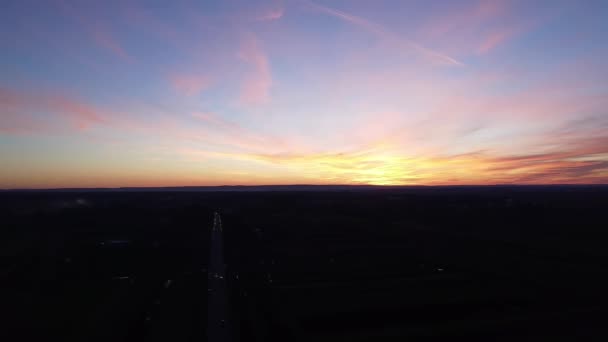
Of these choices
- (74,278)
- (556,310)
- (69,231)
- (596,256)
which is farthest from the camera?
(69,231)

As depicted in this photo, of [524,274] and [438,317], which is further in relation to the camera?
[524,274]

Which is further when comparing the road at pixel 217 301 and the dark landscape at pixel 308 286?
the dark landscape at pixel 308 286

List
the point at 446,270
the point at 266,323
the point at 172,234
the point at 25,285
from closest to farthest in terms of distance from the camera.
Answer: the point at 266,323, the point at 25,285, the point at 446,270, the point at 172,234

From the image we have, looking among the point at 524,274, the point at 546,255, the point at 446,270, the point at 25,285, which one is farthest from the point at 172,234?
the point at 546,255

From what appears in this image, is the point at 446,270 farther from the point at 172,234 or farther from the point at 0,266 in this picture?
the point at 0,266

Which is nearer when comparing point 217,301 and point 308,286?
point 217,301

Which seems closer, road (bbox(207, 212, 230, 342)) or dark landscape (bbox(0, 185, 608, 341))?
road (bbox(207, 212, 230, 342))

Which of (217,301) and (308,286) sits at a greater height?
(217,301)

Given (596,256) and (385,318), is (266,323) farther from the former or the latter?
(596,256)
